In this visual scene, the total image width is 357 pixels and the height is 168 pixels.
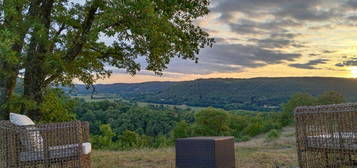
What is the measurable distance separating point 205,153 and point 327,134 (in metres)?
1.52

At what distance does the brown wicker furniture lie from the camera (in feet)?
13.4

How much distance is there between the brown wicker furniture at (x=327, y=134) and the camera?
407cm

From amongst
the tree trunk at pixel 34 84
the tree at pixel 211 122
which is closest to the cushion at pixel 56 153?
the tree trunk at pixel 34 84

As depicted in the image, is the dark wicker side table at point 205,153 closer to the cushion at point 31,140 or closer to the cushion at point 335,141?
the cushion at point 335,141

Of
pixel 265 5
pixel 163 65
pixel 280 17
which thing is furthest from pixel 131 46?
pixel 280 17

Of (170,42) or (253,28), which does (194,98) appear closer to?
(253,28)

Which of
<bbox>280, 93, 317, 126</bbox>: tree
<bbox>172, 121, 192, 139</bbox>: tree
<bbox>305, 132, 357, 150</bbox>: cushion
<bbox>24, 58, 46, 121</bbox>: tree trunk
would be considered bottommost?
<bbox>172, 121, 192, 139</bbox>: tree

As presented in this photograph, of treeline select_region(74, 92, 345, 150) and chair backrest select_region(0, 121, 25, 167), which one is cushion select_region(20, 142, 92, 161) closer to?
chair backrest select_region(0, 121, 25, 167)

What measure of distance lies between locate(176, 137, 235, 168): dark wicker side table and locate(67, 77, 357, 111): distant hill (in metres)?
24.8

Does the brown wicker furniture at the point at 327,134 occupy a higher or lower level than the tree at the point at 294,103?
higher

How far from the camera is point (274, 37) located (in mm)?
17047

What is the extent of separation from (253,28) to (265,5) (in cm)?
357

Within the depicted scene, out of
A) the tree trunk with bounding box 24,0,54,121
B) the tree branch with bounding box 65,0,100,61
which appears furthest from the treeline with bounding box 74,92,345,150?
the tree branch with bounding box 65,0,100,61

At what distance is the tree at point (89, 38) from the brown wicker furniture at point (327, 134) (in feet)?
10.2
